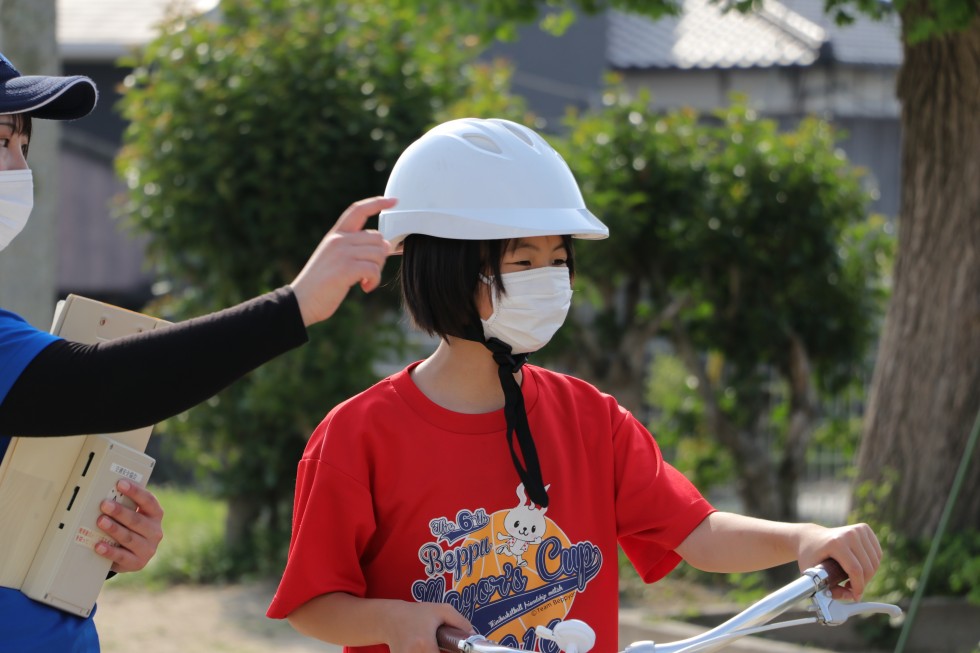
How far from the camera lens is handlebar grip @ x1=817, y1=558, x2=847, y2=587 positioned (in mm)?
2074

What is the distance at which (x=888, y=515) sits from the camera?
5922 millimetres

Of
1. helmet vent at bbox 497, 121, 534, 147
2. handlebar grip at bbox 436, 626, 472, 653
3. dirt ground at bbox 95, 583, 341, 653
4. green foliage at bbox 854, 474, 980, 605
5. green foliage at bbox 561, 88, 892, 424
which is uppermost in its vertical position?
helmet vent at bbox 497, 121, 534, 147

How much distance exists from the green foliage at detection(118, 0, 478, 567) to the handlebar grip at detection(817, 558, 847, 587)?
5164mm

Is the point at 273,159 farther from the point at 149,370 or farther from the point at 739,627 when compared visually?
the point at 739,627

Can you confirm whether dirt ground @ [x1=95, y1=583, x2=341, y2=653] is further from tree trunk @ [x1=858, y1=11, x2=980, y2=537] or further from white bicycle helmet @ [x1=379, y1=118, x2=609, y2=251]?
white bicycle helmet @ [x1=379, y1=118, x2=609, y2=251]

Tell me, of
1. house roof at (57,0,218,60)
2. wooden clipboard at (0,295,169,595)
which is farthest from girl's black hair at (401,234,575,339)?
house roof at (57,0,218,60)

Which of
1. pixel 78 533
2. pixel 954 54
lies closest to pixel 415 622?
pixel 78 533

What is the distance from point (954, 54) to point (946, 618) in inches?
98.6

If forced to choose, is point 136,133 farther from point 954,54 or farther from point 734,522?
point 734,522

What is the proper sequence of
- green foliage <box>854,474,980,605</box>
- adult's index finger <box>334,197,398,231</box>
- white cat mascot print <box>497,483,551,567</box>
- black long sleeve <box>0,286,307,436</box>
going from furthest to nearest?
green foliage <box>854,474,980,605</box> < white cat mascot print <box>497,483,551,567</box> < adult's index finger <box>334,197,398,231</box> < black long sleeve <box>0,286,307,436</box>

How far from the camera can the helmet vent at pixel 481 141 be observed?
7.94 ft

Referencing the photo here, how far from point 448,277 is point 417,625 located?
0.67 m

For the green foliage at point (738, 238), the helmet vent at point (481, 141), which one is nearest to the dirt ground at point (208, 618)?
the green foliage at point (738, 238)

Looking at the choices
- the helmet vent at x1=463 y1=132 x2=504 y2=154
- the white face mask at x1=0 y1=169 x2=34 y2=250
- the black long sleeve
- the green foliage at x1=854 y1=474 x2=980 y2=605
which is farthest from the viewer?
the green foliage at x1=854 y1=474 x2=980 y2=605
